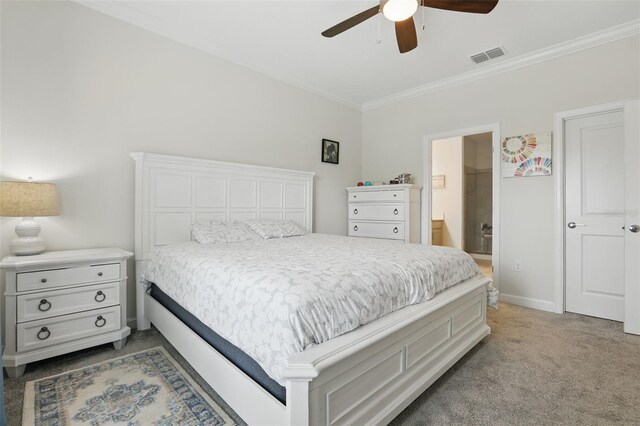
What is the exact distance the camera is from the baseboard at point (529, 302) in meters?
3.11

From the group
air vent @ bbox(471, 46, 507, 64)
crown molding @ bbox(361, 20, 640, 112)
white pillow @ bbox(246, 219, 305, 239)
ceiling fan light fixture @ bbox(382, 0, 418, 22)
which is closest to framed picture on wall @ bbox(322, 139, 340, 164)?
crown molding @ bbox(361, 20, 640, 112)

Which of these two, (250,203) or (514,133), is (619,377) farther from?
(250,203)

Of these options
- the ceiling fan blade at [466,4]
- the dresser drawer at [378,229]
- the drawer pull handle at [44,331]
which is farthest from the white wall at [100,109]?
the ceiling fan blade at [466,4]

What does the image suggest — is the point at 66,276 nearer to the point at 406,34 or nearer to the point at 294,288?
the point at 294,288

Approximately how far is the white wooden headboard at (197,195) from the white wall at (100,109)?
151 millimetres

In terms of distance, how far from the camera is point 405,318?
1.49 meters

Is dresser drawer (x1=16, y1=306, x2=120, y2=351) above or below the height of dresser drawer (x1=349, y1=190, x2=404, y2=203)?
below

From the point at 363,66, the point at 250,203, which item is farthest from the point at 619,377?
the point at 363,66

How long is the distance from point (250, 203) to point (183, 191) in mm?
719

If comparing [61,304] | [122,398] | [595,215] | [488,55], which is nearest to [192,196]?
[61,304]

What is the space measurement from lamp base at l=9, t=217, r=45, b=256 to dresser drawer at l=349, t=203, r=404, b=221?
3.35m

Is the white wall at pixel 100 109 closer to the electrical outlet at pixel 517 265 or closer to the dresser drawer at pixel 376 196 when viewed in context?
the dresser drawer at pixel 376 196

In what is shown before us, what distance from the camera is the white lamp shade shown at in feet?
6.17

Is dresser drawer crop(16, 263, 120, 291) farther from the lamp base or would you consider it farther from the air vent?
the air vent
